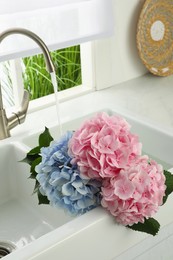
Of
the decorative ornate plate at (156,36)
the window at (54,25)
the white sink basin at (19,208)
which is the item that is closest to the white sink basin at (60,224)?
the white sink basin at (19,208)

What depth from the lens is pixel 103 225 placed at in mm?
942

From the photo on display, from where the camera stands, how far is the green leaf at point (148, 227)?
925 millimetres

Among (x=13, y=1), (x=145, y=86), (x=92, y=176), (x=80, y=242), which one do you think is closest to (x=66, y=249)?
(x=80, y=242)

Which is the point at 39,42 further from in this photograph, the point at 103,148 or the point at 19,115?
the point at 103,148

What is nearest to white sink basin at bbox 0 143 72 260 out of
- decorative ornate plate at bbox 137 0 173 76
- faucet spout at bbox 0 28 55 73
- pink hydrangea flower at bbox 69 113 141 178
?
faucet spout at bbox 0 28 55 73

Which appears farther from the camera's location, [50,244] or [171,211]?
[171,211]

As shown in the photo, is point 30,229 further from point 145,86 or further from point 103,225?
point 145,86

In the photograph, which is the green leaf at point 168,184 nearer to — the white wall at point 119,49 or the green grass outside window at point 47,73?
the white wall at point 119,49

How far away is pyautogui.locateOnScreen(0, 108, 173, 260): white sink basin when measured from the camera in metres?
0.90

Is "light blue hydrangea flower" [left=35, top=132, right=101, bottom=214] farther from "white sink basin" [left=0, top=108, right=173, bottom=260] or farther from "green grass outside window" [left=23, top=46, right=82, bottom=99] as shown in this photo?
"green grass outside window" [left=23, top=46, right=82, bottom=99]

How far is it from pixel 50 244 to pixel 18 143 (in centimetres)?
49

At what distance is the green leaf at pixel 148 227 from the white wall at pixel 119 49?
911 millimetres

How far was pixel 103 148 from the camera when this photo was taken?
2.87 ft

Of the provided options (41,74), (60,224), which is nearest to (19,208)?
(60,224)
